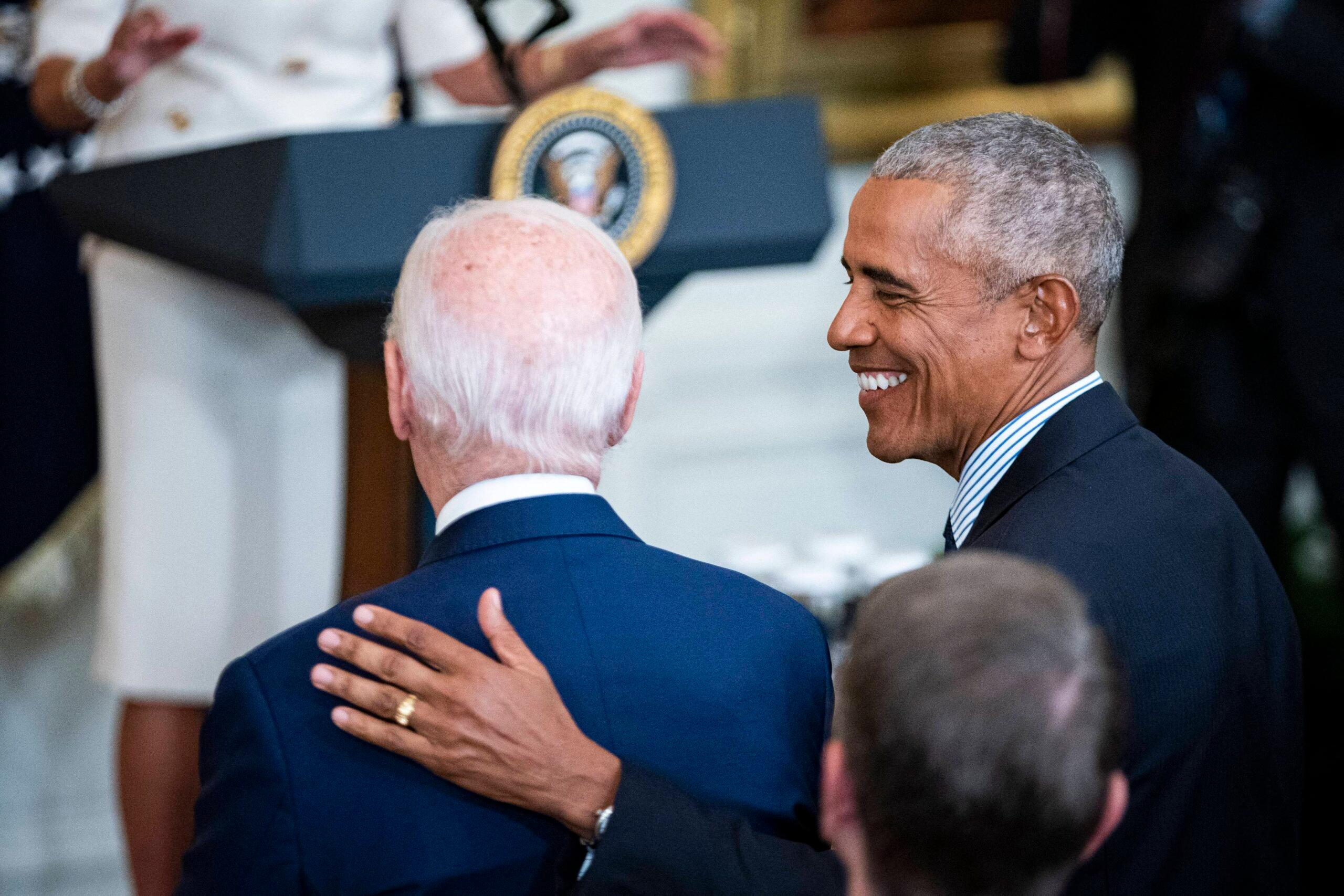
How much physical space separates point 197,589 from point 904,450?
127cm

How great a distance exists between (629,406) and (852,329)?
1.53 ft

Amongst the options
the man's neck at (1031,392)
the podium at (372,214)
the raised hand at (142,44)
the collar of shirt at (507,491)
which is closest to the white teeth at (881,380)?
the man's neck at (1031,392)

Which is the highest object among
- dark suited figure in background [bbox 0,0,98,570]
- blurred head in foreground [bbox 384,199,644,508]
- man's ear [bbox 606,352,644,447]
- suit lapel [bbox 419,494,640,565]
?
blurred head in foreground [bbox 384,199,644,508]

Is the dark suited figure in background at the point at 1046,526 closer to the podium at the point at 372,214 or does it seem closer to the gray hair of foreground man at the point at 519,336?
the gray hair of foreground man at the point at 519,336

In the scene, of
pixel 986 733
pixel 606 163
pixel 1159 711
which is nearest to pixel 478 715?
pixel 986 733

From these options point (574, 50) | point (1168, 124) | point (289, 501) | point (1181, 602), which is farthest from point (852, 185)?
point (1181, 602)

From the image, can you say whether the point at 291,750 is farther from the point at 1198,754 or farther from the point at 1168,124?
the point at 1168,124

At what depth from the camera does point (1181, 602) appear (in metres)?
1.45

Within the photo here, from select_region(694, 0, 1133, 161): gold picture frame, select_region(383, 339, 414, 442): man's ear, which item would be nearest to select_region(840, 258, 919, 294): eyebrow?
select_region(383, 339, 414, 442): man's ear

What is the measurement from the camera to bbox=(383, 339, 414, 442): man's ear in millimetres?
1402

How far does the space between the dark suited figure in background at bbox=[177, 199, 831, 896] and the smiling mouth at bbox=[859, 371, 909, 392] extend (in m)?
0.49

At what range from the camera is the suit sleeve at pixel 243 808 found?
1235mm

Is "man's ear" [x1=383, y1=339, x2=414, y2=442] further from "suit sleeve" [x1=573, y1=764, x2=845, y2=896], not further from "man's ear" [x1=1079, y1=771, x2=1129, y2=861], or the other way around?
"man's ear" [x1=1079, y1=771, x2=1129, y2=861]

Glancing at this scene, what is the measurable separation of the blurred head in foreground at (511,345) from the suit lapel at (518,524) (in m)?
0.03
